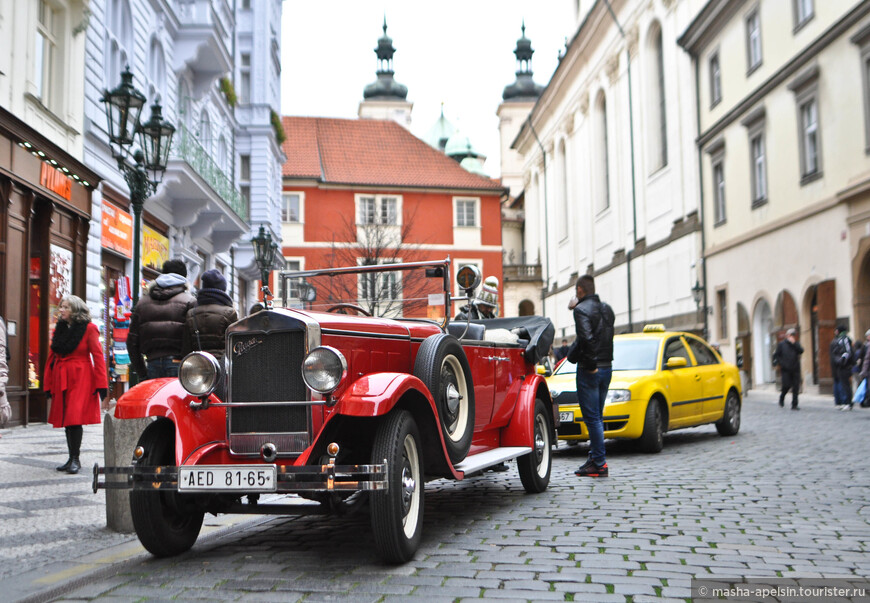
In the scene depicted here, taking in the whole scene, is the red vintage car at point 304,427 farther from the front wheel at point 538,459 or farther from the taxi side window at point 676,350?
the taxi side window at point 676,350

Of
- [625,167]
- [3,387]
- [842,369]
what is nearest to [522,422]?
Answer: [3,387]

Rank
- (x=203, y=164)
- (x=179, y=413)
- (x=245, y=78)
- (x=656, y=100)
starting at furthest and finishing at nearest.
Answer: (x=656, y=100), (x=245, y=78), (x=203, y=164), (x=179, y=413)

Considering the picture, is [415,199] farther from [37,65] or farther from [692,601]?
[692,601]

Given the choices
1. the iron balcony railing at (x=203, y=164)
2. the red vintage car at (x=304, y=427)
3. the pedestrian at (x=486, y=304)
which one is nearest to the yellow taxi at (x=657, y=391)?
the pedestrian at (x=486, y=304)

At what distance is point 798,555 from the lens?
5.34 metres

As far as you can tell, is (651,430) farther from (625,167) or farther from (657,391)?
(625,167)

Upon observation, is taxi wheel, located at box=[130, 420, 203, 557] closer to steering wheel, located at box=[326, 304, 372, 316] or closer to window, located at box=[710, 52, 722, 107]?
steering wheel, located at box=[326, 304, 372, 316]

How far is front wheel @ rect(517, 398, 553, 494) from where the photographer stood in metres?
8.05

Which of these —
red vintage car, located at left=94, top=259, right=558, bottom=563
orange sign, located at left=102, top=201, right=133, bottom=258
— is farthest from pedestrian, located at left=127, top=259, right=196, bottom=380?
orange sign, located at left=102, top=201, right=133, bottom=258

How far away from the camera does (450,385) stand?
6.49 metres

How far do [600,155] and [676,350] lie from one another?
34.7 metres

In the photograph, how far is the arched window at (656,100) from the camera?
38.0 m

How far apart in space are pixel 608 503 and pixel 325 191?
51639 millimetres

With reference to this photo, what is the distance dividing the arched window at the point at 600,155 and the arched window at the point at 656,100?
22.1 ft
